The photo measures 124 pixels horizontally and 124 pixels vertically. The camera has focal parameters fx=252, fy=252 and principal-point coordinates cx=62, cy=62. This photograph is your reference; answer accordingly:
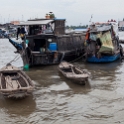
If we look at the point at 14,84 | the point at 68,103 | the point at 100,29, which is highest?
the point at 100,29

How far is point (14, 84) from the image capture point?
10.1 m

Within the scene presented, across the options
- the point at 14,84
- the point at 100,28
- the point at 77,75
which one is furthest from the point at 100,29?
the point at 14,84

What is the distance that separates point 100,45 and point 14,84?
983cm

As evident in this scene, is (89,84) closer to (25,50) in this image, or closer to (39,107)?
(39,107)

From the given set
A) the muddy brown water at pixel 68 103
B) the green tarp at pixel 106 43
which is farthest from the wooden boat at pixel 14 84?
the green tarp at pixel 106 43

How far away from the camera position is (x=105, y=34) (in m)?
18.3

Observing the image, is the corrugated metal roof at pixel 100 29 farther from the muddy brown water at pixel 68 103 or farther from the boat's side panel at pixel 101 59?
the muddy brown water at pixel 68 103

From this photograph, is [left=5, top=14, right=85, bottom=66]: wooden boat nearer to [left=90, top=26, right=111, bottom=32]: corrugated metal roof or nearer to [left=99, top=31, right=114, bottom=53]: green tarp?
[left=90, top=26, right=111, bottom=32]: corrugated metal roof

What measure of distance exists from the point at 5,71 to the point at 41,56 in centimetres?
480

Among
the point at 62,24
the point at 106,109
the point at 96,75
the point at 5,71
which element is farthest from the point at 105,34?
the point at 106,109

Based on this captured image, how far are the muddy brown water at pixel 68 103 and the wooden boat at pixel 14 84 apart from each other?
0.47m

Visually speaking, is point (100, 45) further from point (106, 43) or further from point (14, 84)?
point (14, 84)

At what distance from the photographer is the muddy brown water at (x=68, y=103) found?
7.79m

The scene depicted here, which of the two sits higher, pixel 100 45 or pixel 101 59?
pixel 100 45
